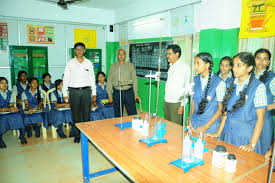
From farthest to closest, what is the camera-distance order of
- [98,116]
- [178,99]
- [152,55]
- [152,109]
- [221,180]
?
[152,109], [152,55], [98,116], [178,99], [221,180]

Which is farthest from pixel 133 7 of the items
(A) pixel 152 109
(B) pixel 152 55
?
(A) pixel 152 109

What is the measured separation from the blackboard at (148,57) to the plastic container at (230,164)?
327 centimetres

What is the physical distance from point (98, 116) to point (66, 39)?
2863 millimetres

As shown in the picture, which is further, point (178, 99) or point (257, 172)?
point (178, 99)

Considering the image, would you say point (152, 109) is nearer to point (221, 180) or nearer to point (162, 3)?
point (162, 3)

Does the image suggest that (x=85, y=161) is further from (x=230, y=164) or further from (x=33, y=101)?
(x=33, y=101)

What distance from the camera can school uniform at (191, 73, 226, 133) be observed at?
1.82m

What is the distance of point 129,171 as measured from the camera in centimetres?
121

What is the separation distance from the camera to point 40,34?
517cm

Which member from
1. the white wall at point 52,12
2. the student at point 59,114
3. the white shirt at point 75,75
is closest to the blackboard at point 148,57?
the white wall at point 52,12

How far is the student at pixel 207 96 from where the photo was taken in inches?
72.3

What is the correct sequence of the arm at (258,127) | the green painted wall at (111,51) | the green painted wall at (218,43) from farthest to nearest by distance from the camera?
the green painted wall at (111,51), the green painted wall at (218,43), the arm at (258,127)

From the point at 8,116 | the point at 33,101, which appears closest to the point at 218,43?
the point at 33,101

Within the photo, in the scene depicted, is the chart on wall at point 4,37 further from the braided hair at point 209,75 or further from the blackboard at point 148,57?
the braided hair at point 209,75
